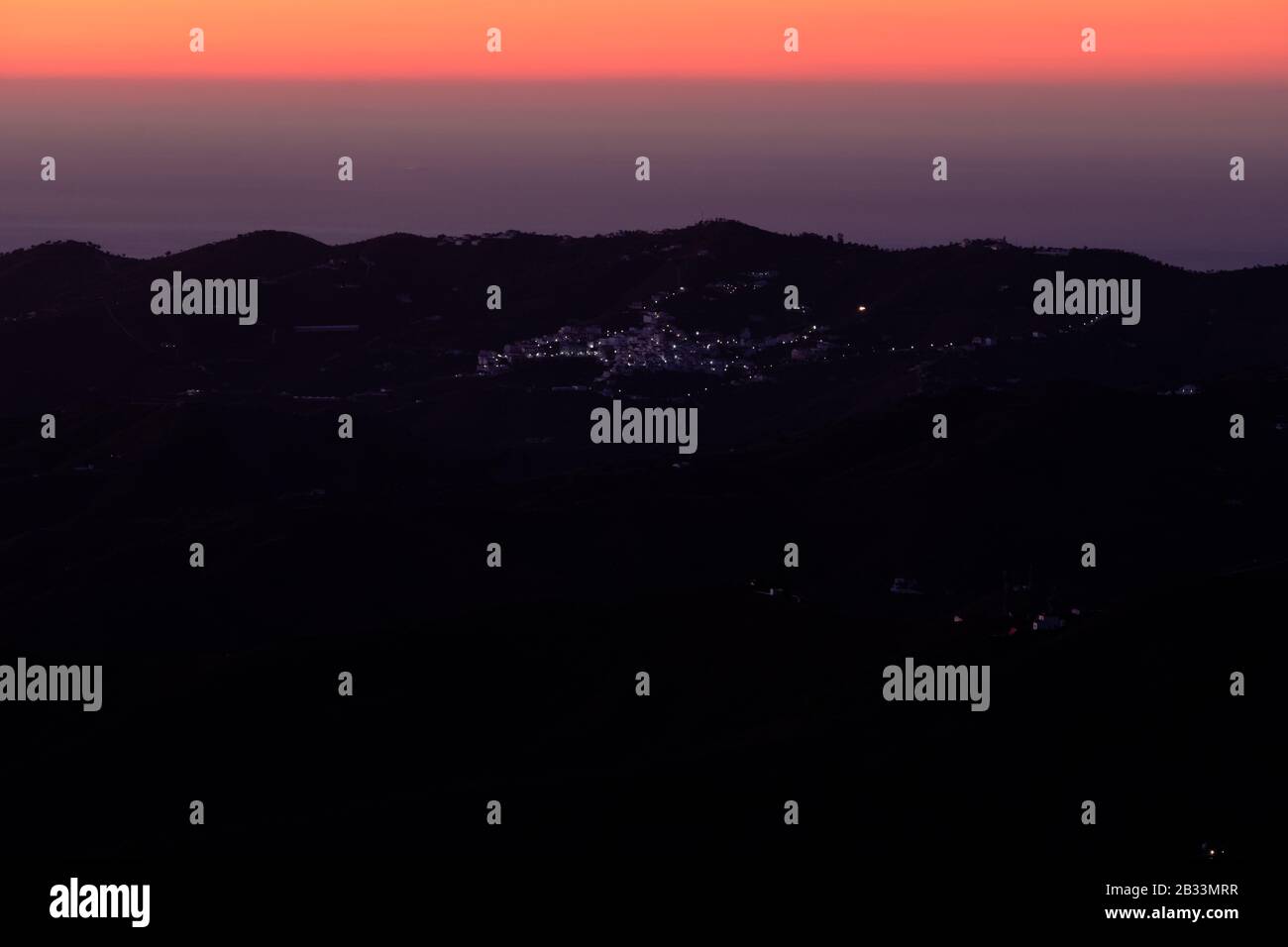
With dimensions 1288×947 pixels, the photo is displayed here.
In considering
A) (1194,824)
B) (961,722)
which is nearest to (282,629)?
(961,722)

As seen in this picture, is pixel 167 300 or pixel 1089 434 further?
pixel 167 300

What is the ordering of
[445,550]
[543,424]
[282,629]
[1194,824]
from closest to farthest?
[1194,824] < [282,629] < [445,550] < [543,424]

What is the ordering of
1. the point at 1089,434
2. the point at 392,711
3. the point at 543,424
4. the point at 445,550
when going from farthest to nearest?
the point at 543,424 < the point at 1089,434 < the point at 445,550 < the point at 392,711

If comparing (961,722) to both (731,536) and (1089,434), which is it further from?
(1089,434)

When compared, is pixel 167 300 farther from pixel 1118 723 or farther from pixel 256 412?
pixel 1118 723

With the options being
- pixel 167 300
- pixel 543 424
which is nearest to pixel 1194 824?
pixel 543 424

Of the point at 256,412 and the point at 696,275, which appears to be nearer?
the point at 256,412
